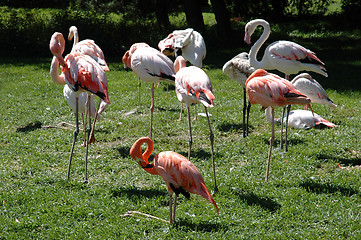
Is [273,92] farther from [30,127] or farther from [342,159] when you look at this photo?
[30,127]

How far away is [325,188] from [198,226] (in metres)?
1.62

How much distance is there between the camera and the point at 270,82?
4688mm

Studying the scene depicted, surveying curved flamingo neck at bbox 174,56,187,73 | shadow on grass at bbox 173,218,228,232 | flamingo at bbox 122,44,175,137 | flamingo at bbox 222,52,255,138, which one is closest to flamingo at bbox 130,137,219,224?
shadow on grass at bbox 173,218,228,232

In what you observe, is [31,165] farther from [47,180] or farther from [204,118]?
[204,118]

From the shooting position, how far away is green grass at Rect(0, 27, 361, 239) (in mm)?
3887

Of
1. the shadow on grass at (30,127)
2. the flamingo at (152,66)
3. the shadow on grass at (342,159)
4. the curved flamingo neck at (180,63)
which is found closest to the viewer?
the shadow on grass at (342,159)

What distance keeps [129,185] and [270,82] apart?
2.00 m

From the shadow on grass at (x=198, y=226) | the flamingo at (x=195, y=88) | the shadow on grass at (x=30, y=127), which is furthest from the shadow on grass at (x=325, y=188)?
the shadow on grass at (x=30, y=127)

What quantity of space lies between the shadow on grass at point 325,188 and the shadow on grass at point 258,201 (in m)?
0.54

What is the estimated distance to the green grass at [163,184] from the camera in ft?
12.8

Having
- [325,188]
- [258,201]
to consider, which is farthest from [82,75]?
[325,188]

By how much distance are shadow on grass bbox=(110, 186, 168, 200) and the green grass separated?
0.01 metres

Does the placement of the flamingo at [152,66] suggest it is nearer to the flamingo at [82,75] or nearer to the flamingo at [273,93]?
the flamingo at [82,75]

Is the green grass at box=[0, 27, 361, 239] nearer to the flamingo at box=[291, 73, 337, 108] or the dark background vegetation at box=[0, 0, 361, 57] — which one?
the flamingo at box=[291, 73, 337, 108]
